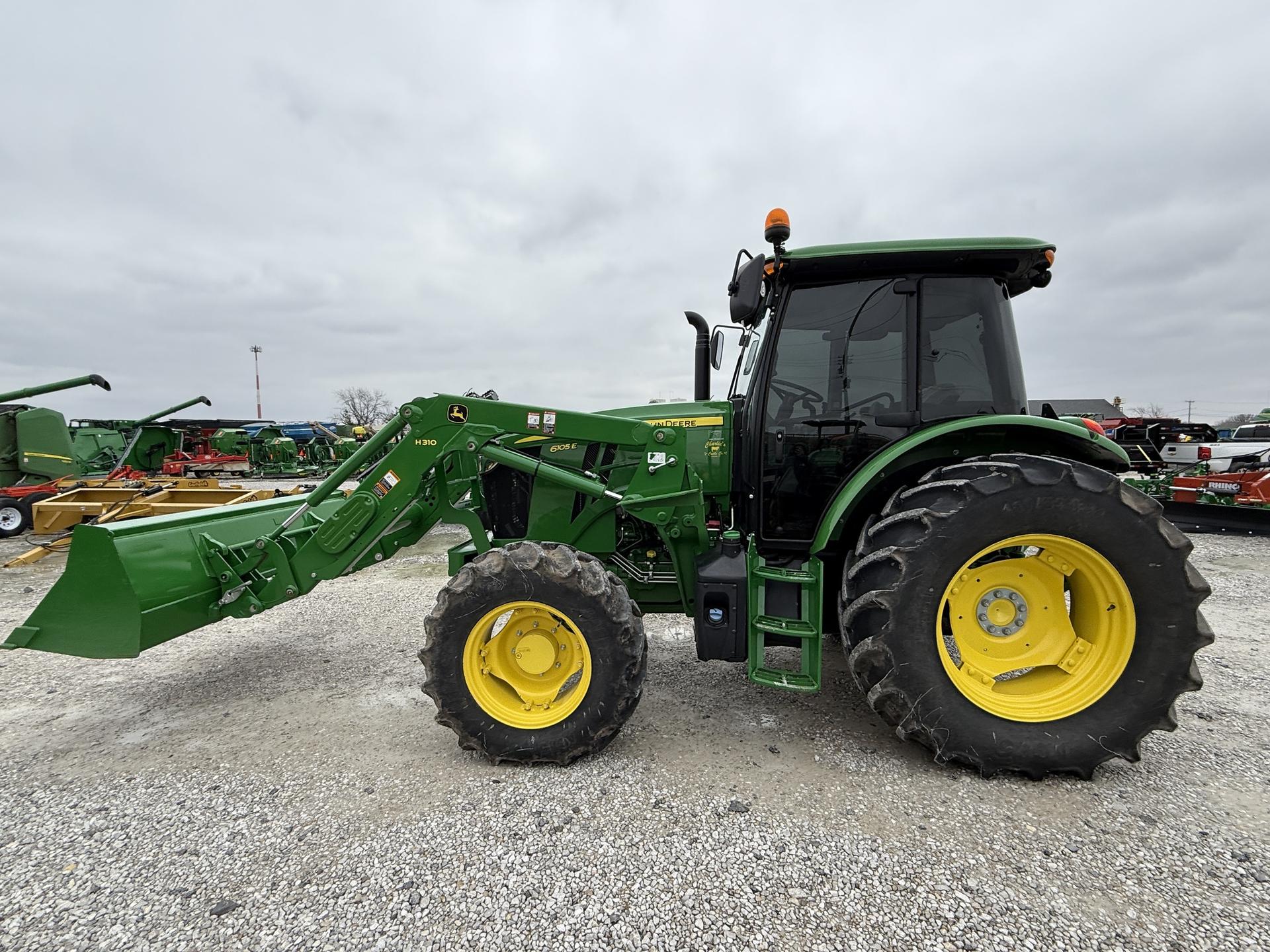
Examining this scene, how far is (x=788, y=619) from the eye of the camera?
9.04ft

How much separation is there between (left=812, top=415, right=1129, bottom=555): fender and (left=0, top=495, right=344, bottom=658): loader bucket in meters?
3.38

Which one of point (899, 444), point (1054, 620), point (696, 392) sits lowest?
point (1054, 620)

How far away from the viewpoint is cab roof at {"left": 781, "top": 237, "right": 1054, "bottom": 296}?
2799mm

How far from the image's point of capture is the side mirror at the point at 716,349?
3703 mm

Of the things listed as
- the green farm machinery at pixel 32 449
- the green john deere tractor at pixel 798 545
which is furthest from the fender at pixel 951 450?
the green farm machinery at pixel 32 449

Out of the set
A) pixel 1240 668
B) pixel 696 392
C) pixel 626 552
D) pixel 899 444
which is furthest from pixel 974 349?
pixel 1240 668

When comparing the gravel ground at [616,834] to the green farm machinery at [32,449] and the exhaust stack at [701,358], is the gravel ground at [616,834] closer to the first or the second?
the exhaust stack at [701,358]

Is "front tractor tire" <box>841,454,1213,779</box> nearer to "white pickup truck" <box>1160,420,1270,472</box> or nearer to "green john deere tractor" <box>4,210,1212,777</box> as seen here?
"green john deere tractor" <box>4,210,1212,777</box>

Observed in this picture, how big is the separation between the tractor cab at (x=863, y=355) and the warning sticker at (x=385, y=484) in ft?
6.28

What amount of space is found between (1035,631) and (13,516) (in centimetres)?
1287

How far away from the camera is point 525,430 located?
305cm

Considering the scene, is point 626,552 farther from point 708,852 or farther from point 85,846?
point 85,846

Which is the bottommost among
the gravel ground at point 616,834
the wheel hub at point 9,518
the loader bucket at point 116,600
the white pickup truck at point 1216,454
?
the gravel ground at point 616,834

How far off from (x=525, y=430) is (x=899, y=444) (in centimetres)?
187
